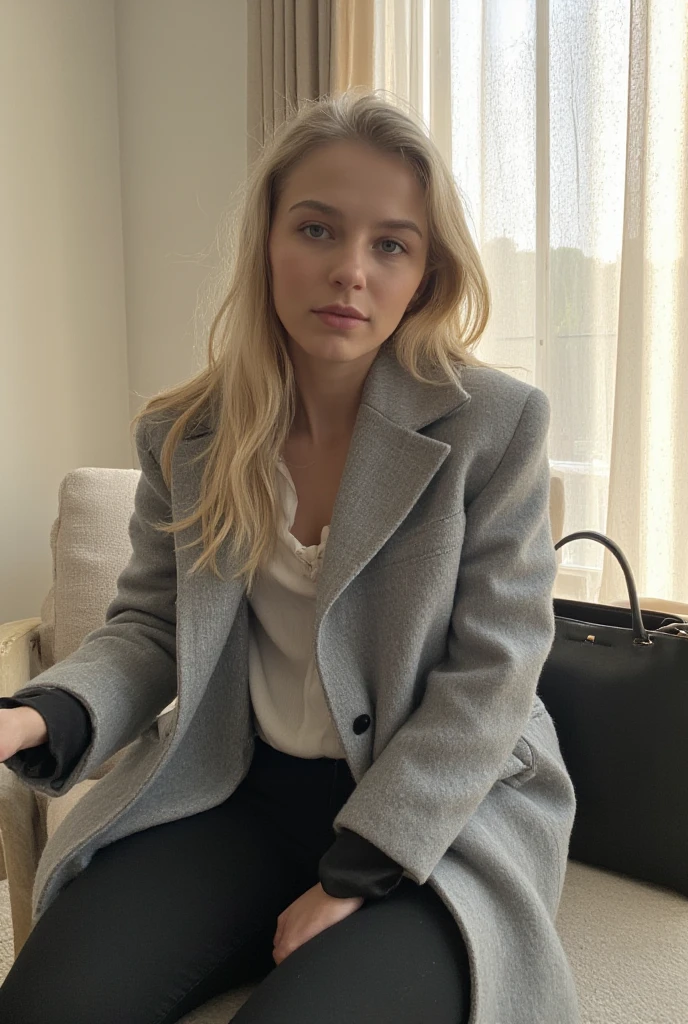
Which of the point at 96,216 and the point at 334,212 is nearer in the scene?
the point at 334,212

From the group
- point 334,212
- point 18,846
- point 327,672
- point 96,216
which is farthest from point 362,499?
point 96,216

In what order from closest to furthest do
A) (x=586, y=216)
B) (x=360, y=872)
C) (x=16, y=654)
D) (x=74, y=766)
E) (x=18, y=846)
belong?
(x=360, y=872) → (x=74, y=766) → (x=18, y=846) → (x=16, y=654) → (x=586, y=216)

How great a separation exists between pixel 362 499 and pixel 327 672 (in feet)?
0.65

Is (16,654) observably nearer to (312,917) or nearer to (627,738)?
(312,917)

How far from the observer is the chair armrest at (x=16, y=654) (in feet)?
4.83

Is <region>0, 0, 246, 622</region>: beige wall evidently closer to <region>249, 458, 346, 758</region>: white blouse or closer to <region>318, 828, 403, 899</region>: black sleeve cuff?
<region>249, 458, 346, 758</region>: white blouse

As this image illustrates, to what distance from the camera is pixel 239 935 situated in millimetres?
924

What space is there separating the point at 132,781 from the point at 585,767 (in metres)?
0.57

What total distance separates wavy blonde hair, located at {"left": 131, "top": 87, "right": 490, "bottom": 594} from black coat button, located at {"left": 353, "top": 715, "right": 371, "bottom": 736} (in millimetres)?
221

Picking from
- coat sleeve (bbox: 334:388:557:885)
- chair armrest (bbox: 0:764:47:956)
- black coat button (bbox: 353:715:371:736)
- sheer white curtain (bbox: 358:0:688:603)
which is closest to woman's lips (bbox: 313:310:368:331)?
coat sleeve (bbox: 334:388:557:885)

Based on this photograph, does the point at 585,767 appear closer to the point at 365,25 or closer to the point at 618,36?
the point at 618,36

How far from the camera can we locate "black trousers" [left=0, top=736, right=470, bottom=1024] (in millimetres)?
759

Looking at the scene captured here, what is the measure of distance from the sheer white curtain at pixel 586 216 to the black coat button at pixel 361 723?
3.55 ft

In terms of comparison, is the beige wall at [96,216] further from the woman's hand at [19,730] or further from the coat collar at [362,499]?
the woman's hand at [19,730]
